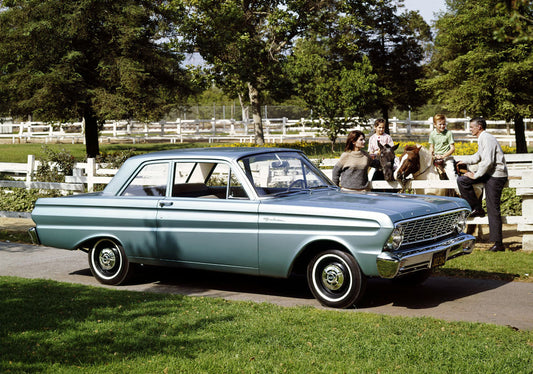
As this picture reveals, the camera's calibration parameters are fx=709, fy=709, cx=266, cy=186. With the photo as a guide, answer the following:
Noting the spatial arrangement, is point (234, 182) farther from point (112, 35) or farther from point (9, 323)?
point (112, 35)

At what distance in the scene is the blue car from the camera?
7.36m

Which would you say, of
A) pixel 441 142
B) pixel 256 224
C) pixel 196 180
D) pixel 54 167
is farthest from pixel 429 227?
pixel 54 167

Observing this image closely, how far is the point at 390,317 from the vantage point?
23.0 feet

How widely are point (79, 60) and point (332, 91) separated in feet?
39.1

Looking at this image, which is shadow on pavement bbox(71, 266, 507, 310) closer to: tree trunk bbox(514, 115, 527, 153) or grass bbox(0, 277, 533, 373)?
grass bbox(0, 277, 533, 373)

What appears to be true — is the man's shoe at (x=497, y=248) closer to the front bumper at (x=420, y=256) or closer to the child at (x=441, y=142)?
the child at (x=441, y=142)

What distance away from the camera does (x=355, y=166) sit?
35.6 ft

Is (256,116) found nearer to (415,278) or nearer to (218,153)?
(218,153)

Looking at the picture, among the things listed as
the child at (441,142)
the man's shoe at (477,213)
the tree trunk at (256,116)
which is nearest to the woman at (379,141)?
the child at (441,142)

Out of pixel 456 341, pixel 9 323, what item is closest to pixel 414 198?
pixel 456 341

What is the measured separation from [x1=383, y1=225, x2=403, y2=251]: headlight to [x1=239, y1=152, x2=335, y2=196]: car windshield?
1.62 metres

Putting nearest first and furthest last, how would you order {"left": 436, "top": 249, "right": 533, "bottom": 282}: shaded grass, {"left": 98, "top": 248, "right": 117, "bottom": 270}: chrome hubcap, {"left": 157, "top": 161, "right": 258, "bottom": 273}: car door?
{"left": 157, "top": 161, "right": 258, "bottom": 273}: car door, {"left": 98, "top": 248, "right": 117, "bottom": 270}: chrome hubcap, {"left": 436, "top": 249, "right": 533, "bottom": 282}: shaded grass

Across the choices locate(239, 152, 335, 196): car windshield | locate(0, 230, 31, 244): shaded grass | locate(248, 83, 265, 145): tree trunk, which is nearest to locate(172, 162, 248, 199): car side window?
locate(239, 152, 335, 196): car windshield

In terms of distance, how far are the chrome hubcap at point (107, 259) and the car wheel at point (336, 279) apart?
112 inches
